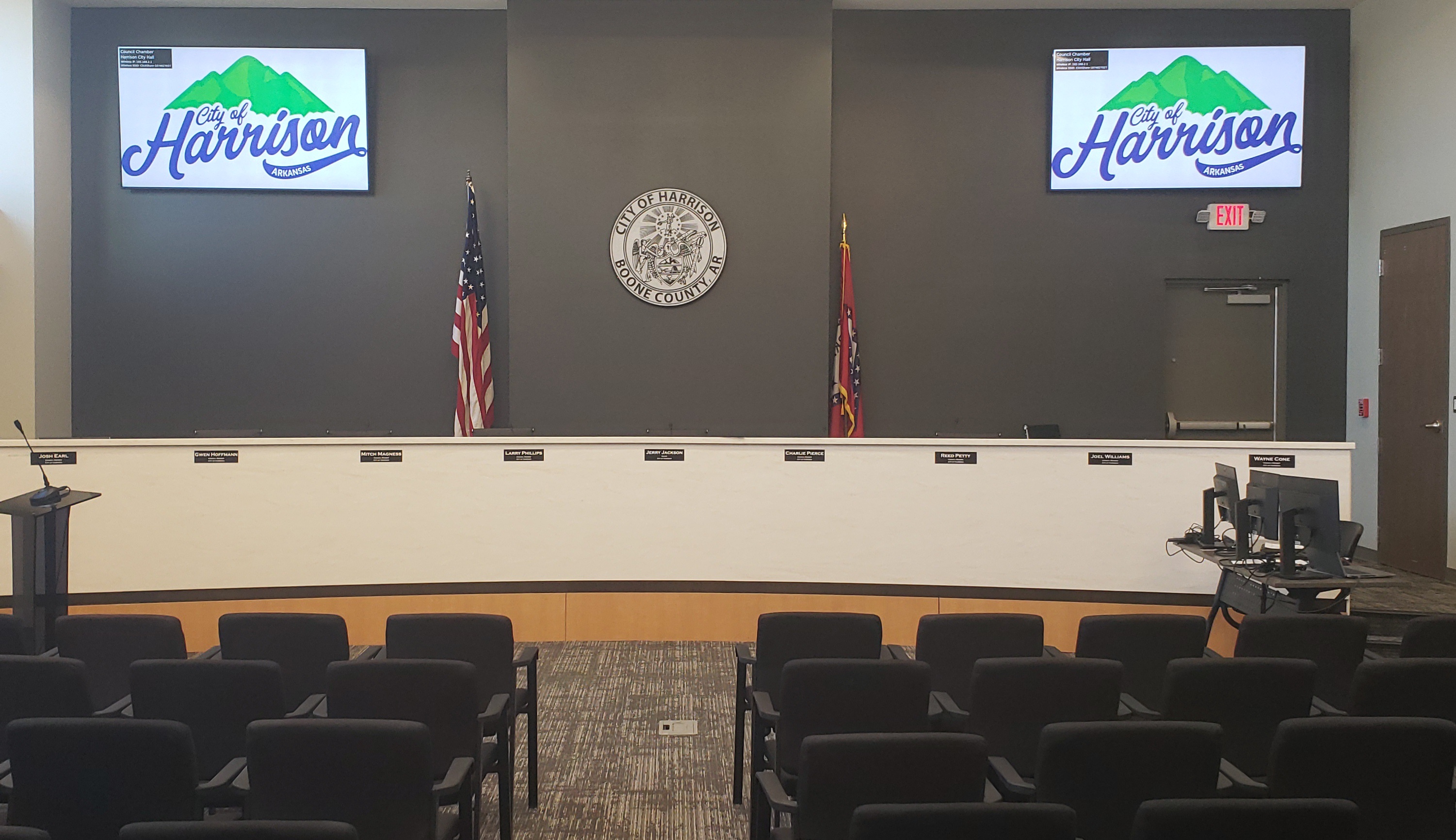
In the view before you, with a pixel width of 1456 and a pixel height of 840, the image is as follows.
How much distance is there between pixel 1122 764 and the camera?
7.39ft

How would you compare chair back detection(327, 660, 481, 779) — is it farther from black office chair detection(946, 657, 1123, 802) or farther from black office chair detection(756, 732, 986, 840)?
black office chair detection(946, 657, 1123, 802)

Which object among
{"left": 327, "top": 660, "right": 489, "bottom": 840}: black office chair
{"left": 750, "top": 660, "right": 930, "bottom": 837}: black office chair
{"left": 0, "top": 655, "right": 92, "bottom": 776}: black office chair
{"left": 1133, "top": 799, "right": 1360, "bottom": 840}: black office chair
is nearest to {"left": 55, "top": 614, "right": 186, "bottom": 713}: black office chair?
{"left": 0, "top": 655, "right": 92, "bottom": 776}: black office chair

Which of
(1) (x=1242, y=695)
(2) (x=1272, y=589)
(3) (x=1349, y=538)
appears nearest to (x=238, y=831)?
(1) (x=1242, y=695)

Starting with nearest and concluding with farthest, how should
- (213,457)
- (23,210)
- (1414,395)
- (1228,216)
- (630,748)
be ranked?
(630,748) < (213,457) < (1414,395) < (23,210) < (1228,216)

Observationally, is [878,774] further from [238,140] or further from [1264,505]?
[238,140]

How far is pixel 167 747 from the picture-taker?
7.14ft

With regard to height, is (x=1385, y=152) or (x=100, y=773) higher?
A: (x=1385, y=152)

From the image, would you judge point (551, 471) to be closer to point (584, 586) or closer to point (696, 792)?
point (584, 586)

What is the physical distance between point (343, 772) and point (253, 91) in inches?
275

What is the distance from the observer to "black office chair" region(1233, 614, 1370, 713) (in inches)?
131

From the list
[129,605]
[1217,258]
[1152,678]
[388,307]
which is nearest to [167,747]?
[1152,678]

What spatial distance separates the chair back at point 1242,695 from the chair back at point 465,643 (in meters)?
2.09

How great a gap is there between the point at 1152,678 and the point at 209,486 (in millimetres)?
4919

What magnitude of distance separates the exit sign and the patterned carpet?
5.20 metres
